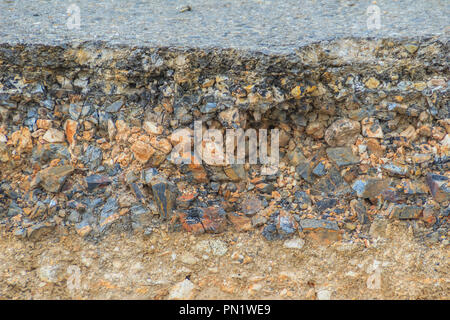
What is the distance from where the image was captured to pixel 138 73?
264 centimetres

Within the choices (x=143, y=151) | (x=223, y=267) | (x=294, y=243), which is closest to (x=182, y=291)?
(x=223, y=267)

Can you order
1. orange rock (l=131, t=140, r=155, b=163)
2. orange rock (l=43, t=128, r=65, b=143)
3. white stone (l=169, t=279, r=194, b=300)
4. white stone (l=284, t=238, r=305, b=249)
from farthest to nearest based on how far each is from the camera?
orange rock (l=43, t=128, r=65, b=143)
orange rock (l=131, t=140, r=155, b=163)
white stone (l=284, t=238, r=305, b=249)
white stone (l=169, t=279, r=194, b=300)

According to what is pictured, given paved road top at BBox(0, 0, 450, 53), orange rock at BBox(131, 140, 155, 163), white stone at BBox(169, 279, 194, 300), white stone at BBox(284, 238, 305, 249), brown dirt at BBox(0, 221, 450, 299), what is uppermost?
paved road top at BBox(0, 0, 450, 53)

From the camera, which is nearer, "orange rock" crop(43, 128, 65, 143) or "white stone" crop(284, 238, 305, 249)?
"white stone" crop(284, 238, 305, 249)

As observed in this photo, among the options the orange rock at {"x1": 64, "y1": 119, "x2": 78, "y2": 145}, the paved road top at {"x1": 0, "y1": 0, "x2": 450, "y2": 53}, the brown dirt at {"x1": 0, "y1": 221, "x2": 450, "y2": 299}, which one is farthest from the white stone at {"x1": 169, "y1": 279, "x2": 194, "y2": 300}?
the paved road top at {"x1": 0, "y1": 0, "x2": 450, "y2": 53}

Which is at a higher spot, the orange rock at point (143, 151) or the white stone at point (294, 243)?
the orange rock at point (143, 151)

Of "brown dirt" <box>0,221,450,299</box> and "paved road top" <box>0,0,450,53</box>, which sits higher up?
"paved road top" <box>0,0,450,53</box>

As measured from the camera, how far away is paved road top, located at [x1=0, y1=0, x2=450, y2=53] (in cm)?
273

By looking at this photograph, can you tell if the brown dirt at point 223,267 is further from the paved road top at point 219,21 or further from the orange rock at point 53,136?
the paved road top at point 219,21

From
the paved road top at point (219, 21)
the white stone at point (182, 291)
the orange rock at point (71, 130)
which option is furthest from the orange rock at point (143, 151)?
the white stone at point (182, 291)

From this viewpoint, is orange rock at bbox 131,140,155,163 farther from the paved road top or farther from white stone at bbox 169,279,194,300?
white stone at bbox 169,279,194,300

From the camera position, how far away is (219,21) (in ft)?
10.2

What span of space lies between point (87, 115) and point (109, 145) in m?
0.26

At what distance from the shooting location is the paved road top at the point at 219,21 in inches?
107
